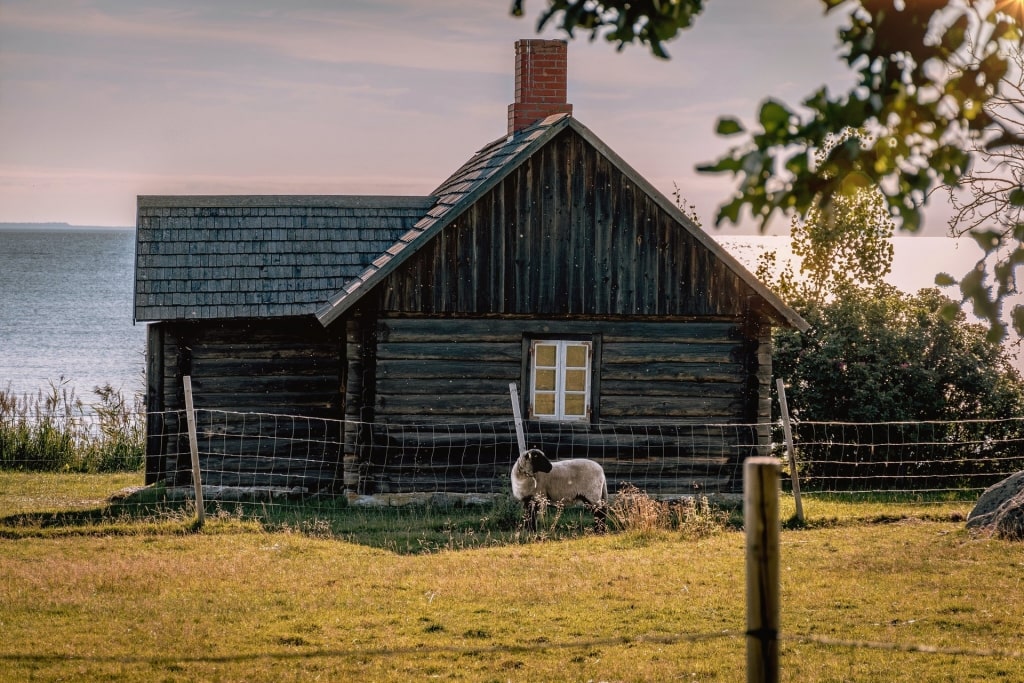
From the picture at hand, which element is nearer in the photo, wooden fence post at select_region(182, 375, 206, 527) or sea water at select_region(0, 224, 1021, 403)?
wooden fence post at select_region(182, 375, 206, 527)

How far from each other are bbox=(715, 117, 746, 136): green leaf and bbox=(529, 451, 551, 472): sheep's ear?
9.52 metres

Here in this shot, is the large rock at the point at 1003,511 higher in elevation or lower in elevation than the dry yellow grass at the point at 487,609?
higher

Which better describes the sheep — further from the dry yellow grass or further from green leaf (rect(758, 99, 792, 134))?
green leaf (rect(758, 99, 792, 134))

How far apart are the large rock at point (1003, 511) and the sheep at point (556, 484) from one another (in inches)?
173

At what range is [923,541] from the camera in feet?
44.0

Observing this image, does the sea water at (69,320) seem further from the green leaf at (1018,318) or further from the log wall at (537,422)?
the green leaf at (1018,318)

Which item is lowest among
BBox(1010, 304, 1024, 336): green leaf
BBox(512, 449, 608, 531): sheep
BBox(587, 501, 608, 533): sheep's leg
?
BBox(587, 501, 608, 533): sheep's leg

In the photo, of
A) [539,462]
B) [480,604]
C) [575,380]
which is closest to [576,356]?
[575,380]

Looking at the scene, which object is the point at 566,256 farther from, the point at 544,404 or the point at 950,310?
the point at 950,310

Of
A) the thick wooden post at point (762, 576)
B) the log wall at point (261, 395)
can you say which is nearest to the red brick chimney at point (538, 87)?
the log wall at point (261, 395)

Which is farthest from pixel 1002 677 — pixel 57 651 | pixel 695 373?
pixel 695 373

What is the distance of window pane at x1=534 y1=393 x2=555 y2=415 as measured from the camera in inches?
659

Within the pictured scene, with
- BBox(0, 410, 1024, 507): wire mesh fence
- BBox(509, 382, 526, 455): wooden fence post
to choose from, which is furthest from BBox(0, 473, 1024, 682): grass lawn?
BBox(0, 410, 1024, 507): wire mesh fence

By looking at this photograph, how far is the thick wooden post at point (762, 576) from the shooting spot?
489 cm
